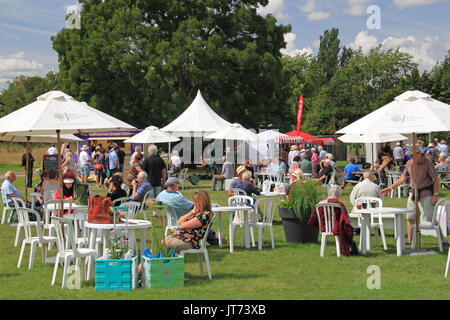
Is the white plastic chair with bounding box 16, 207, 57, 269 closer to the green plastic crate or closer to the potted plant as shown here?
the green plastic crate

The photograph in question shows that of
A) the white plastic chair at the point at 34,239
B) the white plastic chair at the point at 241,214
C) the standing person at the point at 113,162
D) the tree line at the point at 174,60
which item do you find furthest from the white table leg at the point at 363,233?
the tree line at the point at 174,60

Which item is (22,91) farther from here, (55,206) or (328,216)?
(328,216)

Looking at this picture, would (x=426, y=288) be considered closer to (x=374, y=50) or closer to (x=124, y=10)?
(x=124, y=10)

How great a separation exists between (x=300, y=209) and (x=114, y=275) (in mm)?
4408

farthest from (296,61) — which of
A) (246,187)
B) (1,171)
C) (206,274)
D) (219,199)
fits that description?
(206,274)

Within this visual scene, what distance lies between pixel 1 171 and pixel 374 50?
4339cm

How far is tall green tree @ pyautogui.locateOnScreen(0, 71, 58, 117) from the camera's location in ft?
244

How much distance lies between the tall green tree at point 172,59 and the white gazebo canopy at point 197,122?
10644 millimetres

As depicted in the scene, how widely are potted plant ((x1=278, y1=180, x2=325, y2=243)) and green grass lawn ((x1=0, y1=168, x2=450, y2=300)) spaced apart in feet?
0.96

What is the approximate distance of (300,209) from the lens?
11.1 m

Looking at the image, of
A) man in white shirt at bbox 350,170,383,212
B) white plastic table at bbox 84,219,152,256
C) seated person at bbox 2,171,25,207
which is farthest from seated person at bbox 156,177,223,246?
seated person at bbox 2,171,25,207

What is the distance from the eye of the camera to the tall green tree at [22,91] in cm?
7439

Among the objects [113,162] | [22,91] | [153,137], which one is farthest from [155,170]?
[22,91]
